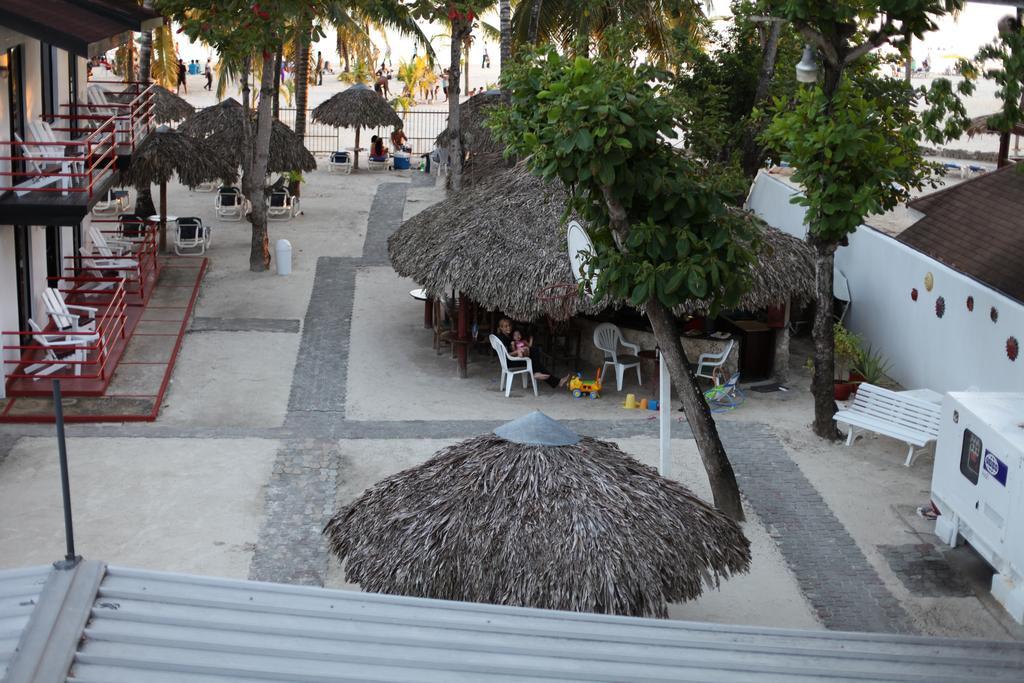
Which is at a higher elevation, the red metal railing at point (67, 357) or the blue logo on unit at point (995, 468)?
the blue logo on unit at point (995, 468)

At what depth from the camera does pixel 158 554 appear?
38.7ft

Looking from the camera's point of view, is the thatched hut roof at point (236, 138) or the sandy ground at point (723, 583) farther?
the thatched hut roof at point (236, 138)

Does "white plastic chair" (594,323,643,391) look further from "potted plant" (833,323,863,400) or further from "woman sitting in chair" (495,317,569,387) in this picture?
"potted plant" (833,323,863,400)

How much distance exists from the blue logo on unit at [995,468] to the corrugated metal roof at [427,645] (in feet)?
17.3

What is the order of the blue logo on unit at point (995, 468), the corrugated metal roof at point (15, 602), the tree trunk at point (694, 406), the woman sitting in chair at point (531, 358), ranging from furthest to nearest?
the woman sitting in chair at point (531, 358) → the tree trunk at point (694, 406) → the blue logo on unit at point (995, 468) → the corrugated metal roof at point (15, 602)

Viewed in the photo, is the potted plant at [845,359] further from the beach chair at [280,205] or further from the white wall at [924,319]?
the beach chair at [280,205]

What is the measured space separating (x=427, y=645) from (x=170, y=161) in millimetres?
18742

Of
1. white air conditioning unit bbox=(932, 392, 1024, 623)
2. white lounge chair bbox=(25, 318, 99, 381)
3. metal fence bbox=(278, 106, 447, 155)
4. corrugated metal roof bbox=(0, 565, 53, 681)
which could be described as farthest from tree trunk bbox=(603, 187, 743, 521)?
metal fence bbox=(278, 106, 447, 155)

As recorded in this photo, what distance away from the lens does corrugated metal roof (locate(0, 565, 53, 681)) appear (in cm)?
500

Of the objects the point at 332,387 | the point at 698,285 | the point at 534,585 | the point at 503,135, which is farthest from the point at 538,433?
the point at 332,387

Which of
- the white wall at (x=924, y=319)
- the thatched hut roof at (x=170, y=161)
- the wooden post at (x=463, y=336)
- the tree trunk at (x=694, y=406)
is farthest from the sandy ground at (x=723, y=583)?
the thatched hut roof at (x=170, y=161)

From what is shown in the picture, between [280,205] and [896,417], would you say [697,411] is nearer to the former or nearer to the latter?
[896,417]

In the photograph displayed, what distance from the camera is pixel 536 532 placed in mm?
9195

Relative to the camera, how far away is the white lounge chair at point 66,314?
17.2 m
